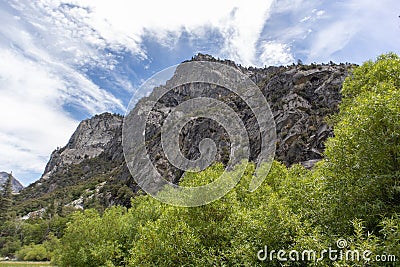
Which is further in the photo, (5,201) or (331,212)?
(5,201)

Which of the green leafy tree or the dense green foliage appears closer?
the dense green foliage

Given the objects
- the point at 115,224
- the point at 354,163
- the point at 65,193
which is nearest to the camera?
the point at 354,163

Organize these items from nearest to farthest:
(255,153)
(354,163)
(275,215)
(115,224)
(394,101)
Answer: (394,101) → (354,163) → (275,215) → (115,224) → (255,153)

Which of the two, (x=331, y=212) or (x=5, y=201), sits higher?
(x=5, y=201)

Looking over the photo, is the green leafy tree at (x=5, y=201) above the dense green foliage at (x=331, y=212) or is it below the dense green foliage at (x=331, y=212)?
above

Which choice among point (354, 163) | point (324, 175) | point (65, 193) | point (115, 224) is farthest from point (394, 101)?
point (65, 193)

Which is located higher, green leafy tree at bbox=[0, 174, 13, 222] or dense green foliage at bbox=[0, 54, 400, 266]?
green leafy tree at bbox=[0, 174, 13, 222]

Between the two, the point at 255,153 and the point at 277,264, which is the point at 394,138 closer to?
the point at 277,264

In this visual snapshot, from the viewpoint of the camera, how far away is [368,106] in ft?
39.8

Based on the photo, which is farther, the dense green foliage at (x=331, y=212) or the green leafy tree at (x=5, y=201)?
the green leafy tree at (x=5, y=201)

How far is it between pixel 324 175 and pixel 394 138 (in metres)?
4.08

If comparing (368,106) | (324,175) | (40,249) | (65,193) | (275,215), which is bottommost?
(40,249)

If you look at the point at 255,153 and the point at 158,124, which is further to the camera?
the point at 158,124

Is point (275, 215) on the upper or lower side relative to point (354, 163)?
lower
